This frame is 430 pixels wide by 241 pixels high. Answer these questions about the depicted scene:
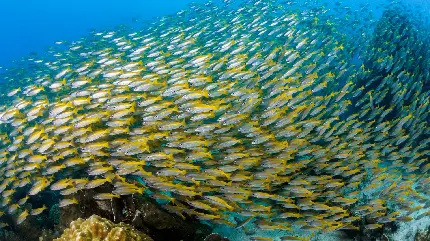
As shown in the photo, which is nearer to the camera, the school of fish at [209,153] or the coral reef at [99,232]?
the coral reef at [99,232]

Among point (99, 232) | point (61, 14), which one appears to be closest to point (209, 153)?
point (99, 232)

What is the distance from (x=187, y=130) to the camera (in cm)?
685

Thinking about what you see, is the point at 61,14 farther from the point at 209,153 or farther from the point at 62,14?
the point at 209,153

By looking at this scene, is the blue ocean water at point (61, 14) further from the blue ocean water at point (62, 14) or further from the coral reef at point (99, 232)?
the coral reef at point (99, 232)

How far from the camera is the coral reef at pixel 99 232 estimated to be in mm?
4664

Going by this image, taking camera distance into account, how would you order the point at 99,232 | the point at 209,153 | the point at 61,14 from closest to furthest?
the point at 99,232 → the point at 209,153 → the point at 61,14

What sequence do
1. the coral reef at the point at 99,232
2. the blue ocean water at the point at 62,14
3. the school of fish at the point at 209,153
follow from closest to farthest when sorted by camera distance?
the coral reef at the point at 99,232
the school of fish at the point at 209,153
the blue ocean water at the point at 62,14

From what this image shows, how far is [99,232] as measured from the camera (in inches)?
188

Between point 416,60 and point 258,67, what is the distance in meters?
7.26

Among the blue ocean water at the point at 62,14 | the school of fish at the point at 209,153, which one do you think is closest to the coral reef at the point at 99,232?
the school of fish at the point at 209,153

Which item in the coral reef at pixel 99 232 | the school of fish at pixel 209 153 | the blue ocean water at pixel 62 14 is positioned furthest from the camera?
the blue ocean water at pixel 62 14

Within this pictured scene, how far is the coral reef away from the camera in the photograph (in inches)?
184

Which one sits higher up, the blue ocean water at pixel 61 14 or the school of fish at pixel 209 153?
the blue ocean water at pixel 61 14

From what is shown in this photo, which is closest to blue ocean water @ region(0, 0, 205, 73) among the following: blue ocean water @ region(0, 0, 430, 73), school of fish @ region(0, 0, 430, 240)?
blue ocean water @ region(0, 0, 430, 73)
